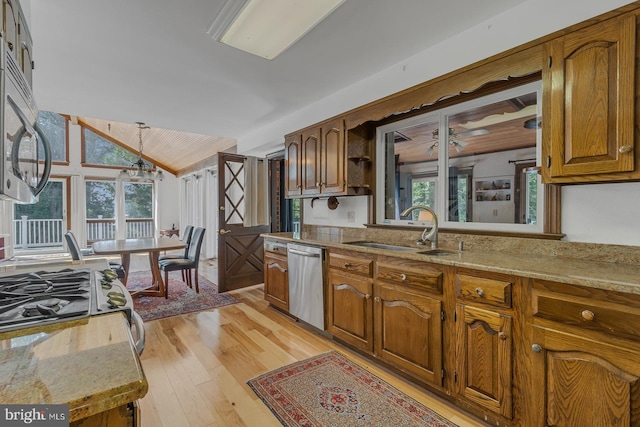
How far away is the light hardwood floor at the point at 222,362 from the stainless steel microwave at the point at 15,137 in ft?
4.88

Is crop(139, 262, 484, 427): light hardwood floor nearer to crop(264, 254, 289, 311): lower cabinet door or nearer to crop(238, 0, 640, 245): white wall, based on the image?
crop(264, 254, 289, 311): lower cabinet door

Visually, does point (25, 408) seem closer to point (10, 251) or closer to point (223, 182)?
point (223, 182)

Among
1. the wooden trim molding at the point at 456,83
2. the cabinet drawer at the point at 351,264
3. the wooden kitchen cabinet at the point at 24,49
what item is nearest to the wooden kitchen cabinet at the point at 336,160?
the wooden trim molding at the point at 456,83

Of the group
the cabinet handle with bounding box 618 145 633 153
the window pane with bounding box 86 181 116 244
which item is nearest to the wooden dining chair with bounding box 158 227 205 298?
the cabinet handle with bounding box 618 145 633 153

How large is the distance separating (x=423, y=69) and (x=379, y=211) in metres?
1.31

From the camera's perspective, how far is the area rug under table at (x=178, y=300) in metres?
3.61

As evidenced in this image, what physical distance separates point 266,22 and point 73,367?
201 cm

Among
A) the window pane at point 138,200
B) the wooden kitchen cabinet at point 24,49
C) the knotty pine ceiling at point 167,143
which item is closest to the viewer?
the wooden kitchen cabinet at point 24,49

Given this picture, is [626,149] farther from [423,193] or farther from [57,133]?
[57,133]

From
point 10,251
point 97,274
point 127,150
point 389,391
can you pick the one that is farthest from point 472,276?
point 127,150

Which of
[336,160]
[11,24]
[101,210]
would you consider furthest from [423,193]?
[101,210]

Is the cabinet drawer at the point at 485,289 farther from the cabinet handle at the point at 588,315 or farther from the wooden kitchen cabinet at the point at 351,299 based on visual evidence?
the wooden kitchen cabinet at the point at 351,299

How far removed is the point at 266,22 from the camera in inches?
75.4

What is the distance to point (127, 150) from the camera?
8289mm
